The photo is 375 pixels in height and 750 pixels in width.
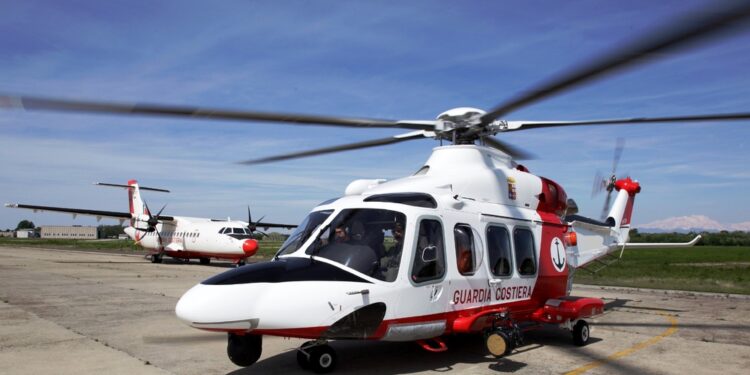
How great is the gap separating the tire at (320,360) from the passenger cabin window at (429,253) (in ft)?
4.42

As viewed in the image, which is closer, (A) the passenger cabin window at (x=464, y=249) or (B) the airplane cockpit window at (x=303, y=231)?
(B) the airplane cockpit window at (x=303, y=231)

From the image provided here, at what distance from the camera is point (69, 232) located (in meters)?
157

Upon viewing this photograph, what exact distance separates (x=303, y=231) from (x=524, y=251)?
3550mm

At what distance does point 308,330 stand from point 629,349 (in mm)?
5384

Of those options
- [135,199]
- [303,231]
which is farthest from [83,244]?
[303,231]

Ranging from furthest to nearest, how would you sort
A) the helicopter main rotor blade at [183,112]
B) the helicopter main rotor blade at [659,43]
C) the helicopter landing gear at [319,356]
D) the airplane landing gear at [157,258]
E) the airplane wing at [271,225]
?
1. the airplane wing at [271,225]
2. the airplane landing gear at [157,258]
3. the helicopter landing gear at [319,356]
4. the helicopter main rotor blade at [183,112]
5. the helicopter main rotor blade at [659,43]

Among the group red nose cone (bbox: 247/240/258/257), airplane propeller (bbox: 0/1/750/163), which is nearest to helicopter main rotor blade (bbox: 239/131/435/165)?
airplane propeller (bbox: 0/1/750/163)

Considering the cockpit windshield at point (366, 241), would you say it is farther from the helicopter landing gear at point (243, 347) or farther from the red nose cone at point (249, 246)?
the red nose cone at point (249, 246)

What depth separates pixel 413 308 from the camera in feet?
21.2

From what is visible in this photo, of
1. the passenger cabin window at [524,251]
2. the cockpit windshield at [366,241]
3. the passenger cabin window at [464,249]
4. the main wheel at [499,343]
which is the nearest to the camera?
the cockpit windshield at [366,241]

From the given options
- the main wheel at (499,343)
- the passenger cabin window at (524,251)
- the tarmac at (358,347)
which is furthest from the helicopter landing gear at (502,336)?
the passenger cabin window at (524,251)

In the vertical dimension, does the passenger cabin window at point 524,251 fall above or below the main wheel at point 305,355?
above

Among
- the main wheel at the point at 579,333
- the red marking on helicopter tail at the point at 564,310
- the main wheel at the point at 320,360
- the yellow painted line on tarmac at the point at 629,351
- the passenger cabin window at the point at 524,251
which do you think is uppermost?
the passenger cabin window at the point at 524,251

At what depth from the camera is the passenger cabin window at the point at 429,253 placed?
21.8 feet
